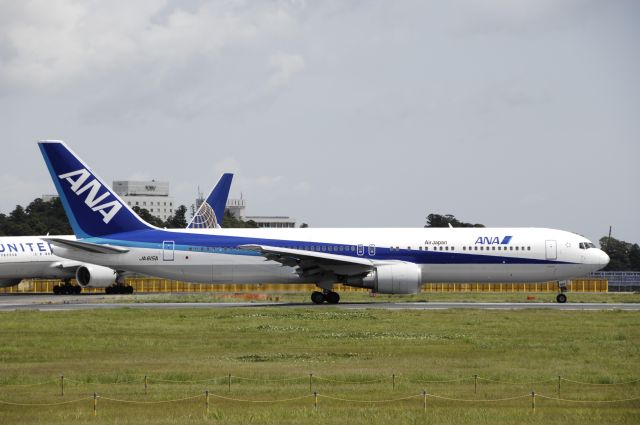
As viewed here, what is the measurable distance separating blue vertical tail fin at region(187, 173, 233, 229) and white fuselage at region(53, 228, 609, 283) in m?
42.6

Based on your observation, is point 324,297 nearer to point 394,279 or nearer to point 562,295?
point 394,279

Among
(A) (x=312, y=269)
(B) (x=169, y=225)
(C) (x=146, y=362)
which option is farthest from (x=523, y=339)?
(B) (x=169, y=225)

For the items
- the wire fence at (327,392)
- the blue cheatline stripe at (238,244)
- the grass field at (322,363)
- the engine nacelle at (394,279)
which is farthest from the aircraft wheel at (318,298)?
the wire fence at (327,392)

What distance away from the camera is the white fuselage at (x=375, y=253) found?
56.2 meters

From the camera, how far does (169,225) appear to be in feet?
621

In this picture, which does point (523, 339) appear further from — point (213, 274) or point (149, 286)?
point (149, 286)

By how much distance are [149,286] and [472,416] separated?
7326 cm

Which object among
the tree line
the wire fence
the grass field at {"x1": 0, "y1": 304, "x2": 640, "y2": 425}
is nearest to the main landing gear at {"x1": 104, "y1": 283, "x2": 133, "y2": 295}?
the grass field at {"x1": 0, "y1": 304, "x2": 640, "y2": 425}

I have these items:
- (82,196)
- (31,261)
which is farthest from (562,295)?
(31,261)

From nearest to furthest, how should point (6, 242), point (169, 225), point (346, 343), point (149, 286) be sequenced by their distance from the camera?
point (346, 343) → point (6, 242) → point (149, 286) → point (169, 225)

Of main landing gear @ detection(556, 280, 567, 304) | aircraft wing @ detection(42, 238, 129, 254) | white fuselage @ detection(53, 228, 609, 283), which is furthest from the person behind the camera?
main landing gear @ detection(556, 280, 567, 304)

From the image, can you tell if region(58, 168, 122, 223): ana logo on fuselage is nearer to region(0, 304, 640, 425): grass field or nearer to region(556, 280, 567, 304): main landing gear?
region(0, 304, 640, 425): grass field

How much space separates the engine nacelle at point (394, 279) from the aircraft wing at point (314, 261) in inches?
28.9

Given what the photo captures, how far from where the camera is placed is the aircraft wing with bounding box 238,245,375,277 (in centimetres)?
5400
